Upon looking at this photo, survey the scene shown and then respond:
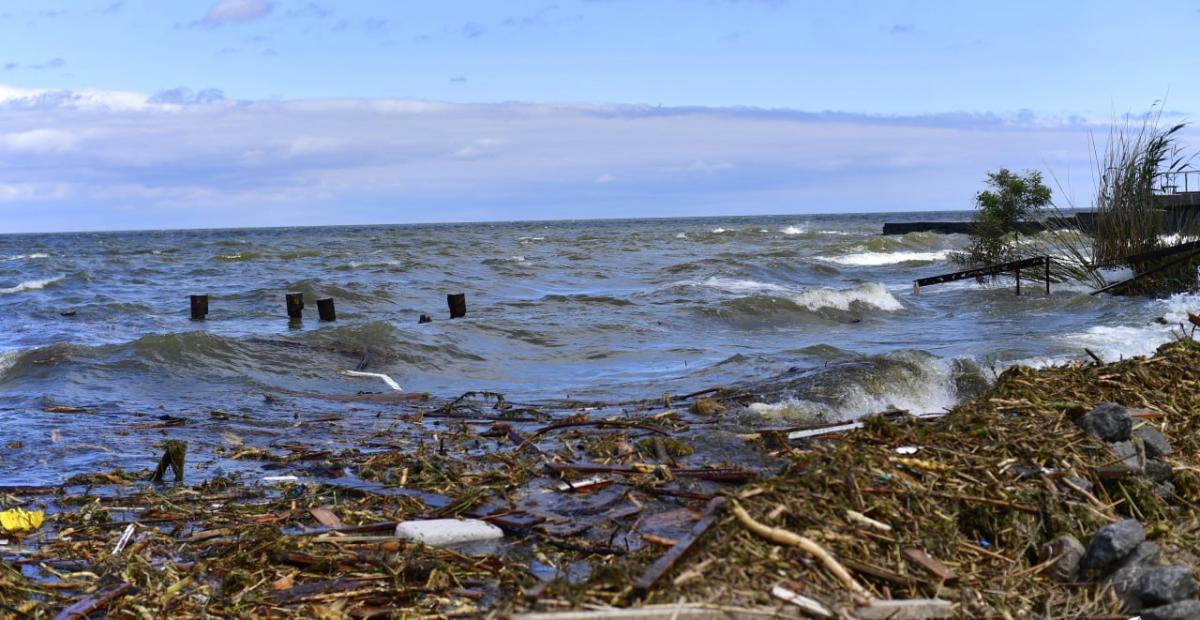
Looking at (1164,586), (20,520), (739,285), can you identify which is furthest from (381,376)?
(739,285)

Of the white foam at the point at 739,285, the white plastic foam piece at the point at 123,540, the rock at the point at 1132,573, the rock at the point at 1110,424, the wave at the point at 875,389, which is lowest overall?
the white foam at the point at 739,285

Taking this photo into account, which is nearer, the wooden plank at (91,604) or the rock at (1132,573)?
the rock at (1132,573)

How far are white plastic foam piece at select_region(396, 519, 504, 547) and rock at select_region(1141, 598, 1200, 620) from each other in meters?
2.67

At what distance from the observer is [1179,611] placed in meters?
3.55

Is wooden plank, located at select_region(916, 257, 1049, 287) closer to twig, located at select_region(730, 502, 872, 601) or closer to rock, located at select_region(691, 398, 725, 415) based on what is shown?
rock, located at select_region(691, 398, 725, 415)

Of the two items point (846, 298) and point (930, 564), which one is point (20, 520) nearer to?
point (930, 564)

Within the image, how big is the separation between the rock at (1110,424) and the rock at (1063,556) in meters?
1.22

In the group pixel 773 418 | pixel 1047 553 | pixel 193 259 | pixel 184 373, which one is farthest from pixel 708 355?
pixel 193 259

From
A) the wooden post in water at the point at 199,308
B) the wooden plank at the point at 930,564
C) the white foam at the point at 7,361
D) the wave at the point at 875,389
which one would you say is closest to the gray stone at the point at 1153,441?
the wooden plank at the point at 930,564

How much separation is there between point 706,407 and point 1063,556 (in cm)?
458

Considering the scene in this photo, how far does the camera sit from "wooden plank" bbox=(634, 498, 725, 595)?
3.46 metres

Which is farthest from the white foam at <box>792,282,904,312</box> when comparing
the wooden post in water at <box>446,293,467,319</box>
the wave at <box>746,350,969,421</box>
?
the wave at <box>746,350,969,421</box>

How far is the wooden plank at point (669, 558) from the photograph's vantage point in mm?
3455

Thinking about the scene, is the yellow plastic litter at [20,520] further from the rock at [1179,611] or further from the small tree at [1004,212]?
the small tree at [1004,212]
